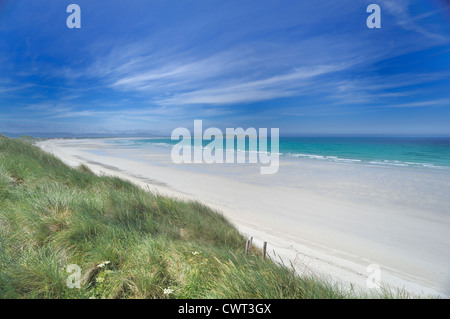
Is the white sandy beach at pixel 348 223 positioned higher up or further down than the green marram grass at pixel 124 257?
further down

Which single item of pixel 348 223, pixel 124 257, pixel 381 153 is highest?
pixel 381 153

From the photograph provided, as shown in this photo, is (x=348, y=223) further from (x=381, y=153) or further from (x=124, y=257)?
(x=381, y=153)

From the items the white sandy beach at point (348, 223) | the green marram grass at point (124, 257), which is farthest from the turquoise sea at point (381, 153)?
the green marram grass at point (124, 257)

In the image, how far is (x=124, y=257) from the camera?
3.02m

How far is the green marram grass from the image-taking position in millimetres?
2418

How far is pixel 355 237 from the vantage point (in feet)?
19.2

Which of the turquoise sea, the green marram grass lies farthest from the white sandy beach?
the turquoise sea

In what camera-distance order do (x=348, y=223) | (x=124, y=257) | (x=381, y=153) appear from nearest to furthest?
(x=124, y=257), (x=348, y=223), (x=381, y=153)

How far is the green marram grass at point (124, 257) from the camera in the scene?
242 centimetres

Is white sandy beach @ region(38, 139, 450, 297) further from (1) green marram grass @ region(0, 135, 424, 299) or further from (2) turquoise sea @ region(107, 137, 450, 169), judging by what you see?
(2) turquoise sea @ region(107, 137, 450, 169)

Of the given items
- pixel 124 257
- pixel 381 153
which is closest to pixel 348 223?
pixel 124 257

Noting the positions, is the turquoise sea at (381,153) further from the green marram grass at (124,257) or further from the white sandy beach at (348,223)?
the green marram grass at (124,257)

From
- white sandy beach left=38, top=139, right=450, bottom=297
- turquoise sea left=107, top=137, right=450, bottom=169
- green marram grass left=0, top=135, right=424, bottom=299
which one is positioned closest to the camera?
green marram grass left=0, top=135, right=424, bottom=299
